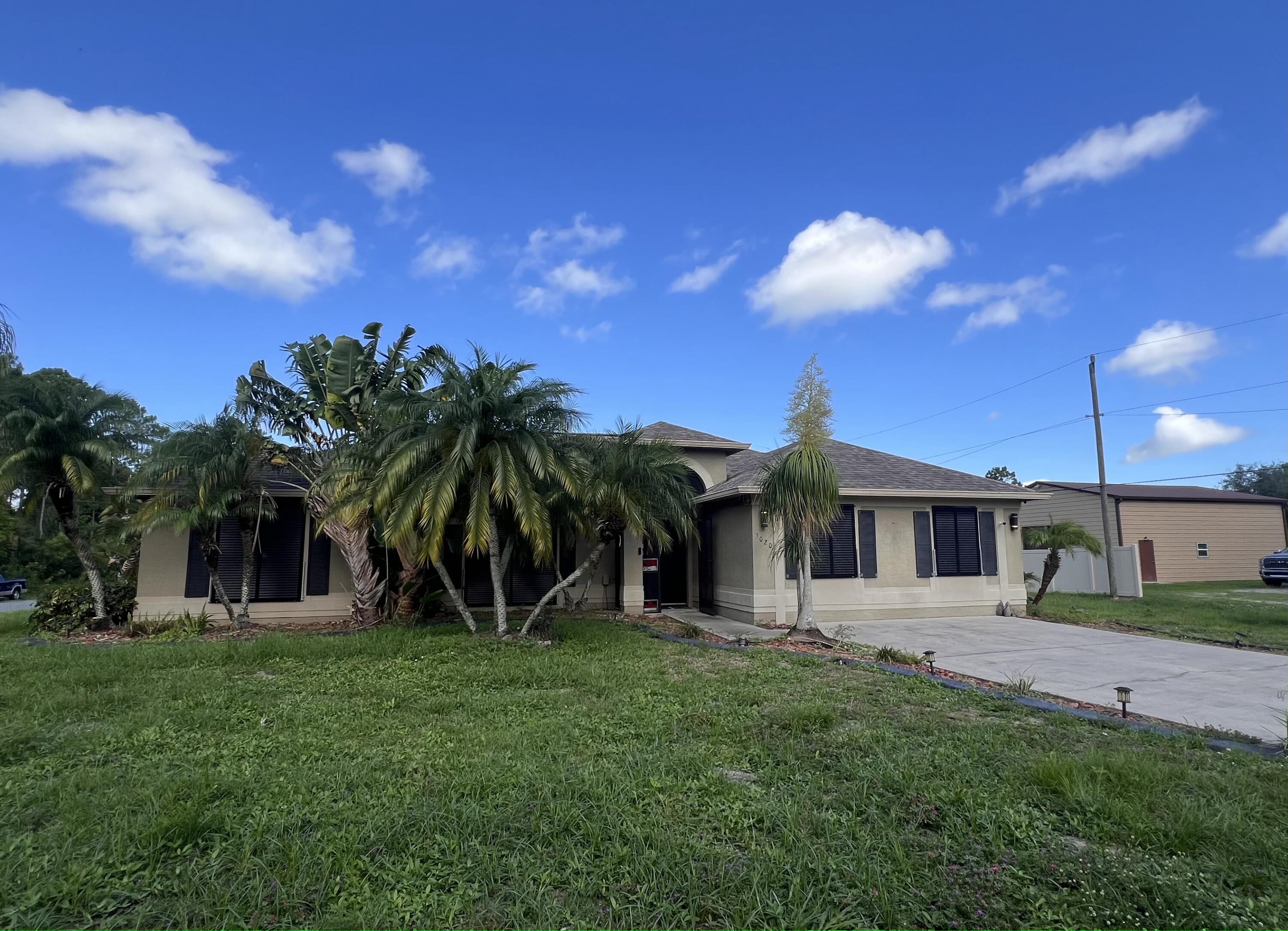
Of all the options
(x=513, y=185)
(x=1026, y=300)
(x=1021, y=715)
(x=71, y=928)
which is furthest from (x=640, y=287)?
(x=71, y=928)

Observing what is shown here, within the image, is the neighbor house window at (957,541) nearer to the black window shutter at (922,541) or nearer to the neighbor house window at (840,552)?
the black window shutter at (922,541)

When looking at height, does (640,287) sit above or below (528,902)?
above

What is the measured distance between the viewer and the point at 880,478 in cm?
1509

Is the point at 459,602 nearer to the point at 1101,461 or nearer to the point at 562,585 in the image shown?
the point at 562,585

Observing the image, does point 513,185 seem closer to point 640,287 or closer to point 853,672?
point 640,287

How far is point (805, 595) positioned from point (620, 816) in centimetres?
853

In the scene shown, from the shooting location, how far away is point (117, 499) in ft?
43.9

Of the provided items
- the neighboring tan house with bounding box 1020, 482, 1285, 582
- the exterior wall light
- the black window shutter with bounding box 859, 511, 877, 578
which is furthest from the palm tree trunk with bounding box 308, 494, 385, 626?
the neighboring tan house with bounding box 1020, 482, 1285, 582

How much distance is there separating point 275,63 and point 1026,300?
18356 millimetres

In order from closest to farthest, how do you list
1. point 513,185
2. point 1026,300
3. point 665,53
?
point 665,53 → point 513,185 → point 1026,300

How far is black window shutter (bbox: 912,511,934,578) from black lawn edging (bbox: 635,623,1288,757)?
20.1 feet

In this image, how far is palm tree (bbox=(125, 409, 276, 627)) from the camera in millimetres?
11391

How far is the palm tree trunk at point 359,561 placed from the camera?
12.5 meters

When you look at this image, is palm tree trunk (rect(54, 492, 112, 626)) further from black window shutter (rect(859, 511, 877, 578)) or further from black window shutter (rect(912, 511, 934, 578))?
black window shutter (rect(912, 511, 934, 578))
